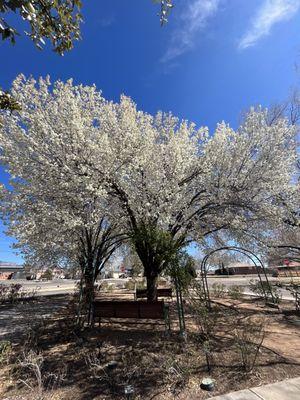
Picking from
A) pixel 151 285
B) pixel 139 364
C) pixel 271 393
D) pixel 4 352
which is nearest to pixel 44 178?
pixel 4 352

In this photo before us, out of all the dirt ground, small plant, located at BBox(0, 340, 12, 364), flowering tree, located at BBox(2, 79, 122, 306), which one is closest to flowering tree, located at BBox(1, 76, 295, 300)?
flowering tree, located at BBox(2, 79, 122, 306)

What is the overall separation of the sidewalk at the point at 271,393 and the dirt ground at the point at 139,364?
0.58 ft

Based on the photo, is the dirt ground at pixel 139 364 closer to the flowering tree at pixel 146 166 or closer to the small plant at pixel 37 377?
the small plant at pixel 37 377

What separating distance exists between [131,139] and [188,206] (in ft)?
12.8

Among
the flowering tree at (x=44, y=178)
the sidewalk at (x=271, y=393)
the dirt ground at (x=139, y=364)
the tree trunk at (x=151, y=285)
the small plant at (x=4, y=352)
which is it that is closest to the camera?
the sidewalk at (x=271, y=393)

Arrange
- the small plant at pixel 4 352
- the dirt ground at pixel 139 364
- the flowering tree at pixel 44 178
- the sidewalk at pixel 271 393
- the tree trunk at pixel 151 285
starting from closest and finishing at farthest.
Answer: the sidewalk at pixel 271 393, the dirt ground at pixel 139 364, the small plant at pixel 4 352, the flowering tree at pixel 44 178, the tree trunk at pixel 151 285

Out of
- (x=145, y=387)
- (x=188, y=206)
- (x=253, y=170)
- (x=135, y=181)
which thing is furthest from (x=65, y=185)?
(x=253, y=170)

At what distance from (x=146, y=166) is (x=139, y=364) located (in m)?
7.54

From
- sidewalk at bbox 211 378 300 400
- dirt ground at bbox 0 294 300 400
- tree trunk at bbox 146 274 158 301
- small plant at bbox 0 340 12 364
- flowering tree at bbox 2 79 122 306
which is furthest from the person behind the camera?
tree trunk at bbox 146 274 158 301

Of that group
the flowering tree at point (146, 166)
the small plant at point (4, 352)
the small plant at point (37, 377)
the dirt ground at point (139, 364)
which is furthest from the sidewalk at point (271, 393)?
the flowering tree at point (146, 166)

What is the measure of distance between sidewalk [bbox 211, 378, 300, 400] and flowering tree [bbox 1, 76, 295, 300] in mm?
5371

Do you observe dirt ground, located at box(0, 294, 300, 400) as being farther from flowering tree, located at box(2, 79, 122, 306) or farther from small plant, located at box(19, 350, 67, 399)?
flowering tree, located at box(2, 79, 122, 306)

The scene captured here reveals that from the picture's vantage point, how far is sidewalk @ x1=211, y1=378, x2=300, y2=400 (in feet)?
12.2

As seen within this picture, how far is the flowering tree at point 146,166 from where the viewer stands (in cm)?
941
